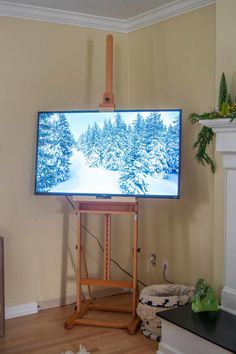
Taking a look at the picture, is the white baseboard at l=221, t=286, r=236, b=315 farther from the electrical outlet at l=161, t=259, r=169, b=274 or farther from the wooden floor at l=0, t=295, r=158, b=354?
the electrical outlet at l=161, t=259, r=169, b=274

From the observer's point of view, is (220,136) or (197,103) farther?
(197,103)

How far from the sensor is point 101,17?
378cm

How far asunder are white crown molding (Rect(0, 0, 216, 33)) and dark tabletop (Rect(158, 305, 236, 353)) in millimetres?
2174

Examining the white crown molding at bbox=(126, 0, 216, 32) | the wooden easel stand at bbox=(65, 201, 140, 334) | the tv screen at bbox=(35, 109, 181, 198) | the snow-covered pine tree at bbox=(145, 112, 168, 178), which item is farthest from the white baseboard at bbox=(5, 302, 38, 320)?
the white crown molding at bbox=(126, 0, 216, 32)

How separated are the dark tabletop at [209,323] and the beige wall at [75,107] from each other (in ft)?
1.80

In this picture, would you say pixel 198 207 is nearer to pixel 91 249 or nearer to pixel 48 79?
pixel 91 249

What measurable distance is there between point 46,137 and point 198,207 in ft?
4.21

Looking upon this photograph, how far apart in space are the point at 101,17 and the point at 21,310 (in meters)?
2.52

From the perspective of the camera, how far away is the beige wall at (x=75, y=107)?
341 centimetres

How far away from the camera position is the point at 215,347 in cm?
247

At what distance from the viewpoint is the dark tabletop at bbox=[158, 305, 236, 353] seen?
2.46 meters

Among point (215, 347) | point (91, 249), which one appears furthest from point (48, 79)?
point (215, 347)

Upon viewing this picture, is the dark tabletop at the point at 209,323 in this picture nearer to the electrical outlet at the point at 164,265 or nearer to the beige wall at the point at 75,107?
the beige wall at the point at 75,107

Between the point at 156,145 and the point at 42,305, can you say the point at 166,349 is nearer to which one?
the point at 42,305
